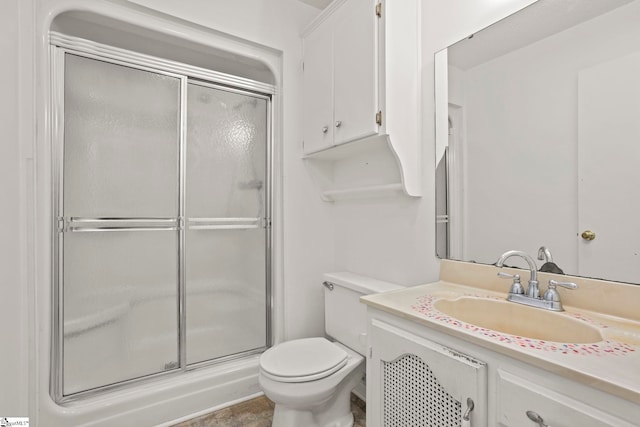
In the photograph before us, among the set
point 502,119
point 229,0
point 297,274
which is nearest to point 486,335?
point 502,119

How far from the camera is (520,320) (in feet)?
3.75

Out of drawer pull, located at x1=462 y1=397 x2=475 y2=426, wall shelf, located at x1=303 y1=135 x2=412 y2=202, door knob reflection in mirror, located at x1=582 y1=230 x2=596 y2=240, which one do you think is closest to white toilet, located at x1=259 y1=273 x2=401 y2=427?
wall shelf, located at x1=303 y1=135 x2=412 y2=202

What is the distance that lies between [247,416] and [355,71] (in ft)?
6.57

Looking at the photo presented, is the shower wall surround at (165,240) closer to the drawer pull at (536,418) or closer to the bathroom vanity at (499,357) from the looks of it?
the bathroom vanity at (499,357)

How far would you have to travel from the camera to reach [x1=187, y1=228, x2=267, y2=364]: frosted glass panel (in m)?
1.95

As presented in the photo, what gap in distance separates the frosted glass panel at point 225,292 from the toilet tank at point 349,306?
517 millimetres

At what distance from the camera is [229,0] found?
1.89 metres

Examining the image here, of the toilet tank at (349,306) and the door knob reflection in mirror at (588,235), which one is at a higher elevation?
the door knob reflection in mirror at (588,235)

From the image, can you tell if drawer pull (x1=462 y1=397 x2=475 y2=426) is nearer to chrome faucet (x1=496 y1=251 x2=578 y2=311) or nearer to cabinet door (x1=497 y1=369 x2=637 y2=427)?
cabinet door (x1=497 y1=369 x2=637 y2=427)

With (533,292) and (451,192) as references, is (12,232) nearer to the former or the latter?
(451,192)

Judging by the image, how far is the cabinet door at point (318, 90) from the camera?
72.6 inches

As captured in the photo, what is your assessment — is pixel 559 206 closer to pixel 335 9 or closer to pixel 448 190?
pixel 448 190

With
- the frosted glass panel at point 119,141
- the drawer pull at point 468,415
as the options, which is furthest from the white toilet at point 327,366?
the frosted glass panel at point 119,141

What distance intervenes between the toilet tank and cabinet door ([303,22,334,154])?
0.82 metres
